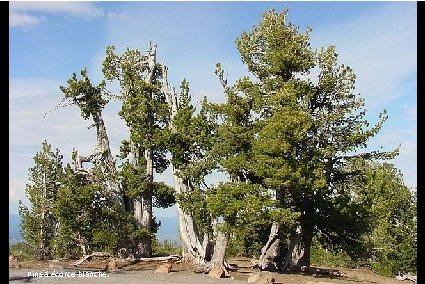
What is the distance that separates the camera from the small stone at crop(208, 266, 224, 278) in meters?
18.0

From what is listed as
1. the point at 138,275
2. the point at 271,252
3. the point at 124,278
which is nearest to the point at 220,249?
the point at 271,252

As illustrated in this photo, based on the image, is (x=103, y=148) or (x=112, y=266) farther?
(x=103, y=148)

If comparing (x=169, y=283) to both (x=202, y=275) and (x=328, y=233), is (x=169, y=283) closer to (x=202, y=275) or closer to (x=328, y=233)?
(x=202, y=275)

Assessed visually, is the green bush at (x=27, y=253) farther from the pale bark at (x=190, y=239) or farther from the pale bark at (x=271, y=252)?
the pale bark at (x=271, y=252)

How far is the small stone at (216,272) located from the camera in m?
18.0

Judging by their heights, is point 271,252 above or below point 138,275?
above

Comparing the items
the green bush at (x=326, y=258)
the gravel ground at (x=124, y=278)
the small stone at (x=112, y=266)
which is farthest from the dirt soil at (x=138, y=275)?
the green bush at (x=326, y=258)

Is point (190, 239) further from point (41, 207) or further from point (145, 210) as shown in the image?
point (41, 207)

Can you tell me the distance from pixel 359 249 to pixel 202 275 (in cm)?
749

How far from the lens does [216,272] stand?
18.2 metres

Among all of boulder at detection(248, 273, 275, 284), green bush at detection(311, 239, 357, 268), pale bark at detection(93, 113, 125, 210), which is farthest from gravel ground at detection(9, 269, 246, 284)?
green bush at detection(311, 239, 357, 268)

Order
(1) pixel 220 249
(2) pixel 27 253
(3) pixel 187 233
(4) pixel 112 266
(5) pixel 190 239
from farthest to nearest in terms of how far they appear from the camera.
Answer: (2) pixel 27 253 → (3) pixel 187 233 → (5) pixel 190 239 → (4) pixel 112 266 → (1) pixel 220 249

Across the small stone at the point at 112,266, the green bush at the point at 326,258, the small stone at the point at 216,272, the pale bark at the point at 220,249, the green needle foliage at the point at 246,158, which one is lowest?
the green bush at the point at 326,258
